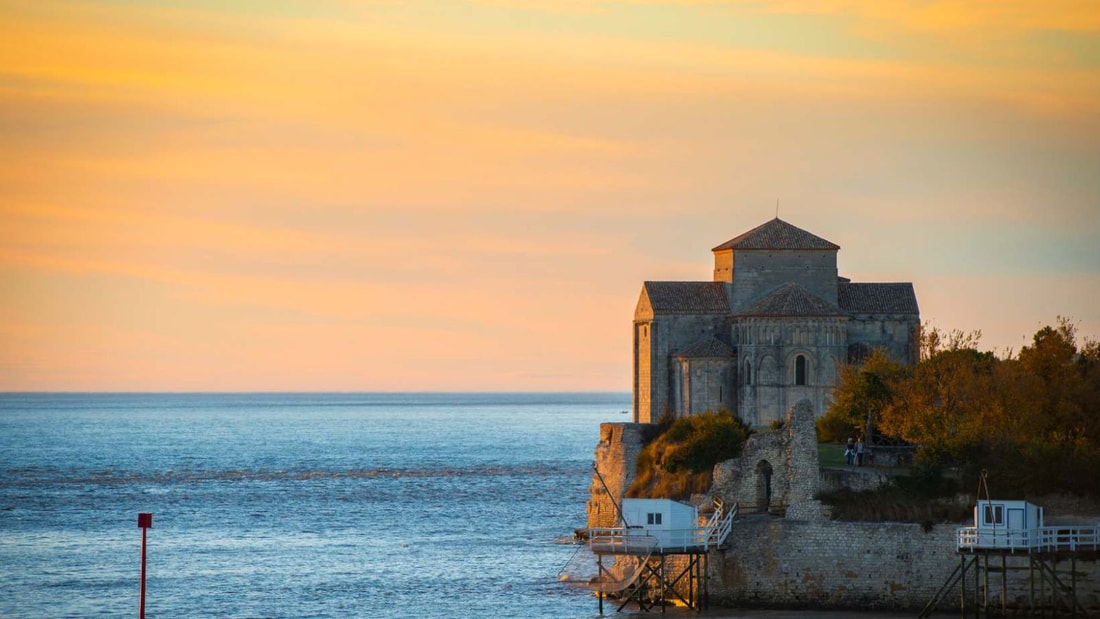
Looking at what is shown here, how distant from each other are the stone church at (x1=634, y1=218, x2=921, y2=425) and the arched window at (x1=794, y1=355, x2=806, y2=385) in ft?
0.14

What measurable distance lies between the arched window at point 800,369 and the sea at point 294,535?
36.8ft

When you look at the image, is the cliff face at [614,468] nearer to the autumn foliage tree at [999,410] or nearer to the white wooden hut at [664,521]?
the autumn foliage tree at [999,410]

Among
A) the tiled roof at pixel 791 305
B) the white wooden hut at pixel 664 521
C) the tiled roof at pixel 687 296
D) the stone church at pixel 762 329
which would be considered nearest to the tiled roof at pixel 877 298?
the stone church at pixel 762 329

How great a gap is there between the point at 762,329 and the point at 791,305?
1676 mm

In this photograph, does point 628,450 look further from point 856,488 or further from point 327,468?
point 327,468

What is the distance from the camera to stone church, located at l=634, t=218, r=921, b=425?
73625mm

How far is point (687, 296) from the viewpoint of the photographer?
76812mm

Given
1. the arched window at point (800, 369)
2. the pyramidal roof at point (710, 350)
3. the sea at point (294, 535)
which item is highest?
the pyramidal roof at point (710, 350)

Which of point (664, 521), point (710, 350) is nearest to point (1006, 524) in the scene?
point (664, 521)

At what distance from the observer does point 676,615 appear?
47000mm

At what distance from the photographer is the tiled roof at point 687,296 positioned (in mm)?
76188

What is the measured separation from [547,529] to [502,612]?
2251cm

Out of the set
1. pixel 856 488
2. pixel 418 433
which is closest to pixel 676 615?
pixel 856 488

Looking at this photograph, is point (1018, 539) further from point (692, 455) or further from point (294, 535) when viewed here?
point (294, 535)
